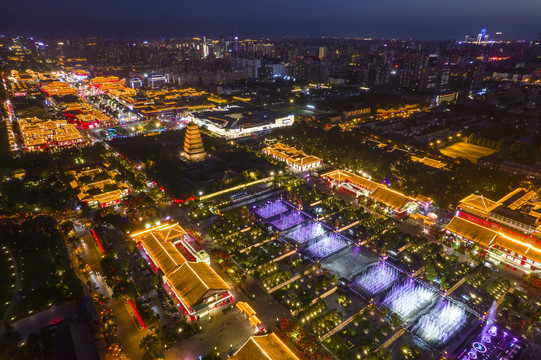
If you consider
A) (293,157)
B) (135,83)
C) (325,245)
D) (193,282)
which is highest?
(135,83)

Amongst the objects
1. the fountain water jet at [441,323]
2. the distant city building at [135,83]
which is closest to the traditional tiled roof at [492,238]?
the fountain water jet at [441,323]

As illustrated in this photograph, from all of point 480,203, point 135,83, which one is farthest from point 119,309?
point 135,83

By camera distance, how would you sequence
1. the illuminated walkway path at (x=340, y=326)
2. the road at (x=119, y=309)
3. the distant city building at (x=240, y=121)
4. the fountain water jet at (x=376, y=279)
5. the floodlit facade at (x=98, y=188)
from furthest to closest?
the distant city building at (x=240, y=121) → the floodlit facade at (x=98, y=188) → the fountain water jet at (x=376, y=279) → the illuminated walkway path at (x=340, y=326) → the road at (x=119, y=309)

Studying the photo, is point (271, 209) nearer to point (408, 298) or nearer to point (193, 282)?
point (193, 282)

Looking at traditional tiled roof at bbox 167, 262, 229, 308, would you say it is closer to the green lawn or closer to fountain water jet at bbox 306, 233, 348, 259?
fountain water jet at bbox 306, 233, 348, 259

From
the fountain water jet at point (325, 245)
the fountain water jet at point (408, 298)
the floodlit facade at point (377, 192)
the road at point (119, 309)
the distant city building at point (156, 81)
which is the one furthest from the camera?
the distant city building at point (156, 81)

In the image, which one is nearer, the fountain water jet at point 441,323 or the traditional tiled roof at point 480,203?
the fountain water jet at point 441,323

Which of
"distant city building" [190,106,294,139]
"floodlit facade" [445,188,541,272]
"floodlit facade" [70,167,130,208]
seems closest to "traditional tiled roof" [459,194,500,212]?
"floodlit facade" [445,188,541,272]

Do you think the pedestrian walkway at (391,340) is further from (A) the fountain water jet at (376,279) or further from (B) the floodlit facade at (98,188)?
(B) the floodlit facade at (98,188)

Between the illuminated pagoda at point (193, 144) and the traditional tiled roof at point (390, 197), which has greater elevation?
the illuminated pagoda at point (193, 144)
